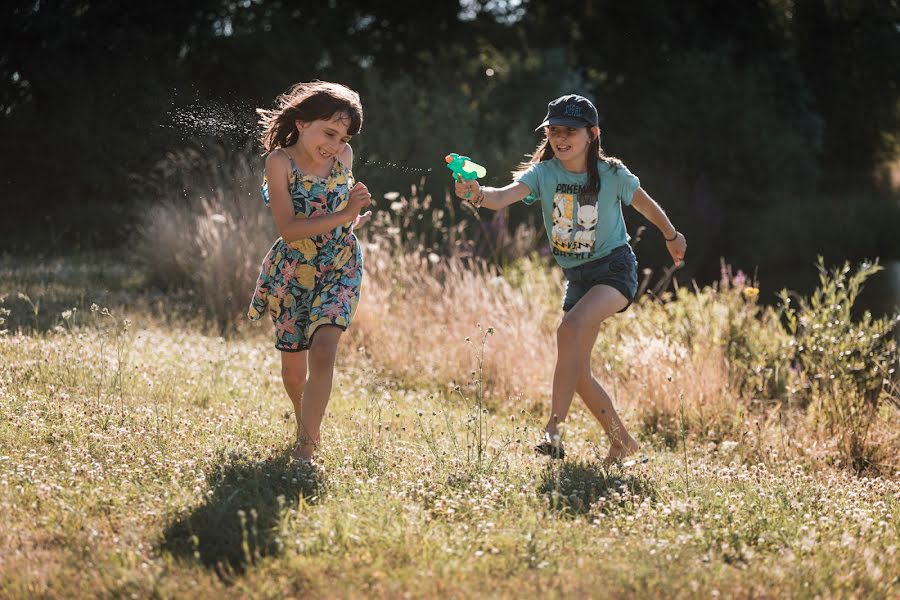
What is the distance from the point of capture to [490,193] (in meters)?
4.94

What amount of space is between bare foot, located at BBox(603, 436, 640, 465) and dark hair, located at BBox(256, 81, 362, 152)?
A: 192cm

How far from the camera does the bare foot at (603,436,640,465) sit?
499cm

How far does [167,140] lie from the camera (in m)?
7.10

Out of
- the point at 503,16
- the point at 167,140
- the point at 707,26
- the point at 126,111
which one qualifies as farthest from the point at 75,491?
the point at 707,26

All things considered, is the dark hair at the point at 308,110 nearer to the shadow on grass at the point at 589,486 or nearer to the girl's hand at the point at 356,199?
the girl's hand at the point at 356,199

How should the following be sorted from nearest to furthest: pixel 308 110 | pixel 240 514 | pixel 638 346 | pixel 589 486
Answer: pixel 240 514
pixel 589 486
pixel 308 110
pixel 638 346

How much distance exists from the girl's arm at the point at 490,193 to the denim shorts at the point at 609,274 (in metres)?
0.48

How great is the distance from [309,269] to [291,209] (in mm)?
299

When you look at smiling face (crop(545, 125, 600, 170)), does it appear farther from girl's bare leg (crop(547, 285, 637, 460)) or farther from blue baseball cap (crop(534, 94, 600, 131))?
girl's bare leg (crop(547, 285, 637, 460))

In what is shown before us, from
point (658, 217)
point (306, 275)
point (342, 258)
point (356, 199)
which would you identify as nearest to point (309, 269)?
point (306, 275)

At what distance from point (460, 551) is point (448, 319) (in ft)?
15.0

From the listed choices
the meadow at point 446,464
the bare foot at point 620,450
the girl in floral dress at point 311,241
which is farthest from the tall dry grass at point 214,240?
the bare foot at point 620,450

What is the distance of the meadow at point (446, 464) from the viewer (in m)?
3.37

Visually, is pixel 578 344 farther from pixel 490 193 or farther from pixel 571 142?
pixel 571 142
